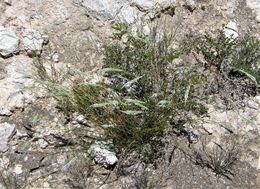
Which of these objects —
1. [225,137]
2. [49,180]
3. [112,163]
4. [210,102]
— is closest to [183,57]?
[210,102]

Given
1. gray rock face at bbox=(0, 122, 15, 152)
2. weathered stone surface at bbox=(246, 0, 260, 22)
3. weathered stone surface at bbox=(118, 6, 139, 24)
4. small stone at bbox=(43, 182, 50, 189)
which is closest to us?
small stone at bbox=(43, 182, 50, 189)

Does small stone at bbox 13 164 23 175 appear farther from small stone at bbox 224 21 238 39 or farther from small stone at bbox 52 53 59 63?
small stone at bbox 224 21 238 39

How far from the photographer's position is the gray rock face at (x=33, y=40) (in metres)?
3.77

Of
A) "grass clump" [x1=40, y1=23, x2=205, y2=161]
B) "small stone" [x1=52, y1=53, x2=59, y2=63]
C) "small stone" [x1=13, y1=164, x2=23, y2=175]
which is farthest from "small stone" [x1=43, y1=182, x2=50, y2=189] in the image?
"small stone" [x1=52, y1=53, x2=59, y2=63]

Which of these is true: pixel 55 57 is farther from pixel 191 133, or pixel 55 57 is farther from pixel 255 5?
pixel 255 5

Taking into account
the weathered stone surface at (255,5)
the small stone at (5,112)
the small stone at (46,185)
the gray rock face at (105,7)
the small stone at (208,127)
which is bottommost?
the small stone at (46,185)

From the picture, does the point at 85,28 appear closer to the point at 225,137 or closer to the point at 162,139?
the point at 162,139

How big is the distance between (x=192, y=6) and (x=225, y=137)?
1275 millimetres

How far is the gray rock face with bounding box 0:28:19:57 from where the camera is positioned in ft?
12.2

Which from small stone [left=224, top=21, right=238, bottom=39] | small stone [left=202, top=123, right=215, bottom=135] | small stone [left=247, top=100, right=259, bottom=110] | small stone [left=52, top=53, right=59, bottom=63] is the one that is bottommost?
small stone [left=202, top=123, right=215, bottom=135]

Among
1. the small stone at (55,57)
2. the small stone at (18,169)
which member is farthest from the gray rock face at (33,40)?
the small stone at (18,169)

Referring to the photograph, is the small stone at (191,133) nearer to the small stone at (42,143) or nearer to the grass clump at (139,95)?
the grass clump at (139,95)

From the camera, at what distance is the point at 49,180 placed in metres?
3.30

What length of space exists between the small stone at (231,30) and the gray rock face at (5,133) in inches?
78.8
